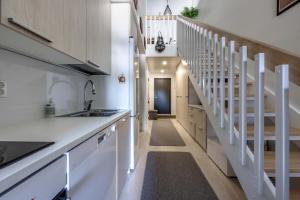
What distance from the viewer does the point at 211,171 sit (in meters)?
2.79

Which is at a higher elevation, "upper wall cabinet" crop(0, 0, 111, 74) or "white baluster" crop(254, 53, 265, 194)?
"upper wall cabinet" crop(0, 0, 111, 74)

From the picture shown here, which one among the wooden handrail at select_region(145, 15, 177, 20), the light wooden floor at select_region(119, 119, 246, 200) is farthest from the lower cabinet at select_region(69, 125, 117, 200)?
the wooden handrail at select_region(145, 15, 177, 20)

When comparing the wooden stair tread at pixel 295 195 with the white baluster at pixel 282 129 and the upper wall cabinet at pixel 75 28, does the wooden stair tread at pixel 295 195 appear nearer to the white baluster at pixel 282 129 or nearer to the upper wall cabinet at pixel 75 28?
the white baluster at pixel 282 129

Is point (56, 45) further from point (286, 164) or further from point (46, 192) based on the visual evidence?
point (286, 164)

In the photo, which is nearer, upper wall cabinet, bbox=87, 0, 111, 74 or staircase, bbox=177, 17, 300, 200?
staircase, bbox=177, 17, 300, 200

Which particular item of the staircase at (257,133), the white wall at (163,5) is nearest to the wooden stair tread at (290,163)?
the staircase at (257,133)

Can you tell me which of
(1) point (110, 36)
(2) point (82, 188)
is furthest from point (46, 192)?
(1) point (110, 36)

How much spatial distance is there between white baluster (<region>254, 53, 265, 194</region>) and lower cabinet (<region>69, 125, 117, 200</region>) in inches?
36.7

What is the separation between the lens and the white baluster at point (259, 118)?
1152 mm

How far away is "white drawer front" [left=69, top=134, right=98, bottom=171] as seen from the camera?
855mm

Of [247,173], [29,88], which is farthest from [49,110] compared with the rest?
[247,173]

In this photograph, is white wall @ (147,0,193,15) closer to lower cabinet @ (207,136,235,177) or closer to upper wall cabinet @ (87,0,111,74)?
upper wall cabinet @ (87,0,111,74)

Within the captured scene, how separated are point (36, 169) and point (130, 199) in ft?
5.35

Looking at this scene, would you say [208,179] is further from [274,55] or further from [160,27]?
[160,27]
